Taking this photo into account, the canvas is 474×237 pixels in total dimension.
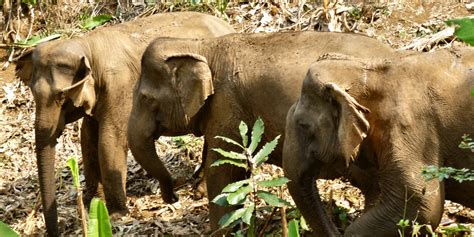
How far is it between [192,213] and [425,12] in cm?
405

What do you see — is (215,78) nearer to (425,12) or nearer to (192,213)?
(192,213)

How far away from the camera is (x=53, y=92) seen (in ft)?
32.3

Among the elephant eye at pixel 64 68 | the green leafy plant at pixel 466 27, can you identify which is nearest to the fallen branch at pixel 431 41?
the elephant eye at pixel 64 68

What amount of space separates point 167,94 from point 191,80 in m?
0.26

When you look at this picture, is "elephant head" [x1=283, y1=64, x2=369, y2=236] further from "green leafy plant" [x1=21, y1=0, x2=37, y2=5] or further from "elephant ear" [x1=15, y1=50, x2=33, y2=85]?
"green leafy plant" [x1=21, y1=0, x2=37, y2=5]

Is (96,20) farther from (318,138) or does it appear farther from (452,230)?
(318,138)

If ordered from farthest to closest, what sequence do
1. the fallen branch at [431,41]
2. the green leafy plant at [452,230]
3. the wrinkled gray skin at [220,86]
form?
the fallen branch at [431,41] → the wrinkled gray skin at [220,86] → the green leafy plant at [452,230]

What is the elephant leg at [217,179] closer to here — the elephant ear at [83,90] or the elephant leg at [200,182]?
the elephant leg at [200,182]

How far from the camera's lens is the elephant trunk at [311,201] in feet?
22.7

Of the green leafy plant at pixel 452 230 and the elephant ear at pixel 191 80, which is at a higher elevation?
the elephant ear at pixel 191 80

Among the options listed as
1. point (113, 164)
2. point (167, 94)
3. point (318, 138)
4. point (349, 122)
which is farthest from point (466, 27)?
point (113, 164)

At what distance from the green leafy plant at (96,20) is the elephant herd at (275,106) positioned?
2.76 meters

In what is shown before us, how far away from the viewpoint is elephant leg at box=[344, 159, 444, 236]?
21.4 feet

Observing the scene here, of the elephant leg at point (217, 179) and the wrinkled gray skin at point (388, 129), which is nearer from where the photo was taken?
the wrinkled gray skin at point (388, 129)
